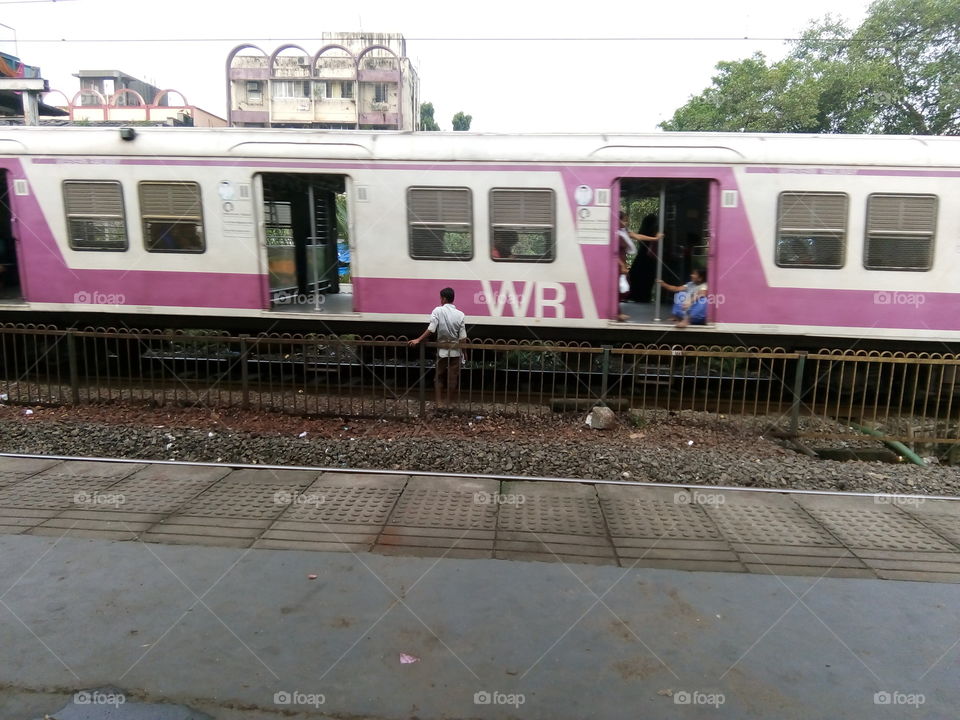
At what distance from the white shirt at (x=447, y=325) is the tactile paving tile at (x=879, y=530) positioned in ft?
13.6

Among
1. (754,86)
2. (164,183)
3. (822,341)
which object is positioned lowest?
(822,341)

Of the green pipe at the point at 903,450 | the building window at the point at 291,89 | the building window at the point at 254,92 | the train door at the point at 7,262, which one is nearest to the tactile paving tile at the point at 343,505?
the green pipe at the point at 903,450

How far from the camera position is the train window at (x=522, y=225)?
8.31 meters

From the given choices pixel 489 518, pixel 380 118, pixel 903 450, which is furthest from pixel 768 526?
pixel 380 118

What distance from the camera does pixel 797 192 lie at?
8.05 metres

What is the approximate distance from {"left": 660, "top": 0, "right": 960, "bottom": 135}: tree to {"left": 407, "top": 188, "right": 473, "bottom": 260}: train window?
1577 cm

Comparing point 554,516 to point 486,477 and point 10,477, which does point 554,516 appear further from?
point 10,477

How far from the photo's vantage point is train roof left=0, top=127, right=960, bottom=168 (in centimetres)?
795

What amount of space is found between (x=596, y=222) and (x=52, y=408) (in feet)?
23.0

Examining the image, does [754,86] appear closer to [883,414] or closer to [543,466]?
[883,414]

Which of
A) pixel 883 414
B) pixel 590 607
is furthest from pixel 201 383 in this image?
pixel 883 414

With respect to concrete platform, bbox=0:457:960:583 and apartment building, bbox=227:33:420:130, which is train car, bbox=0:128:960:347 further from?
apartment building, bbox=227:33:420:130

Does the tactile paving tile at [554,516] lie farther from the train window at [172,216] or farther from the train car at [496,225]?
the train window at [172,216]

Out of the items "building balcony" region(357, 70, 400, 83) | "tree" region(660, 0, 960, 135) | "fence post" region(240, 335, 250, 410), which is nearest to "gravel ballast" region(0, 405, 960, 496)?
"fence post" region(240, 335, 250, 410)
